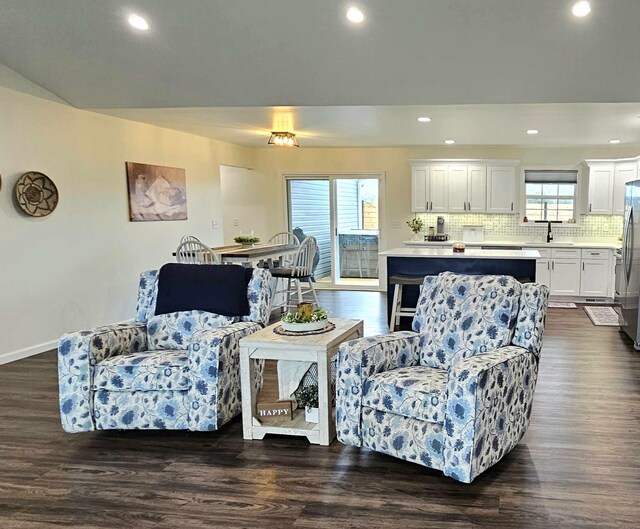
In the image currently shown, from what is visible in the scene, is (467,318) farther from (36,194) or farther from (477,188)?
(477,188)

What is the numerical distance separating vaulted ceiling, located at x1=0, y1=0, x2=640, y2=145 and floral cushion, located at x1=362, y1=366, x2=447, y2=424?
254 centimetres

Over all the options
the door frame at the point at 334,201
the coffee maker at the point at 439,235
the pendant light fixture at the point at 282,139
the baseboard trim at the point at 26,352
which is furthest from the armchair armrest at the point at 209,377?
the door frame at the point at 334,201

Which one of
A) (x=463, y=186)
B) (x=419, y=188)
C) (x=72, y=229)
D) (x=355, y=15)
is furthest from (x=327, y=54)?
(x=463, y=186)

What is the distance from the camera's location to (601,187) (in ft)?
25.6

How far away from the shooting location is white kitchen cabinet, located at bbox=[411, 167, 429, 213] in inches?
330

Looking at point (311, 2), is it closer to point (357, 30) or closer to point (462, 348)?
point (357, 30)

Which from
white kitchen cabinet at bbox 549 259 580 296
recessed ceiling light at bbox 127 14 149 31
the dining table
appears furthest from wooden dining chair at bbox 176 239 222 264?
white kitchen cabinet at bbox 549 259 580 296

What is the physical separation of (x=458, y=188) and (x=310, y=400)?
5982 millimetres

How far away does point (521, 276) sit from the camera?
232 inches

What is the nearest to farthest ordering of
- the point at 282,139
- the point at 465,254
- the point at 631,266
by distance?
the point at 631,266 → the point at 465,254 → the point at 282,139

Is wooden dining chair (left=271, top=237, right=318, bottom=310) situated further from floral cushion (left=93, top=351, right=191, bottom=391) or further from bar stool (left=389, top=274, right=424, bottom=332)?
floral cushion (left=93, top=351, right=191, bottom=391)

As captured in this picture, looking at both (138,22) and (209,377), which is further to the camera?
(138,22)

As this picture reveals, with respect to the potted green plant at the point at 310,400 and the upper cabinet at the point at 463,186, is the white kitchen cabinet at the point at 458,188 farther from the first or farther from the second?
the potted green plant at the point at 310,400

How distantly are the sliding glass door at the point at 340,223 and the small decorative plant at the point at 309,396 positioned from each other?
5.98 metres
